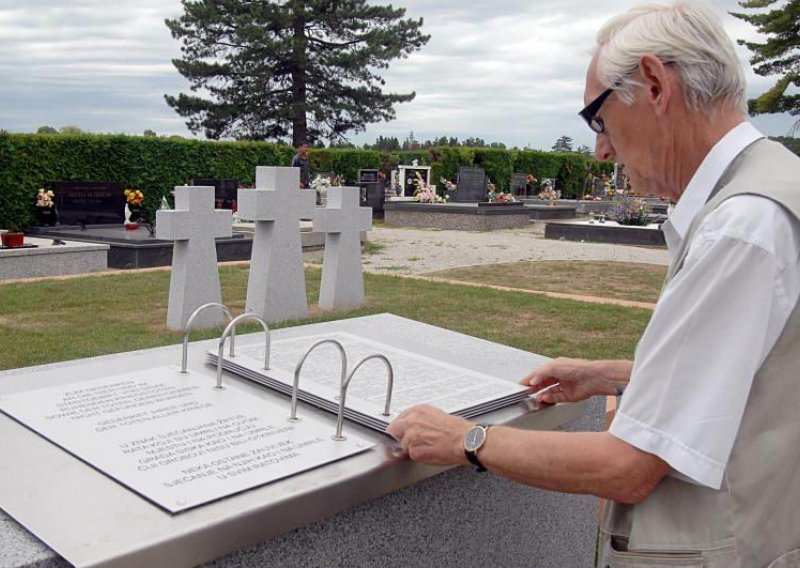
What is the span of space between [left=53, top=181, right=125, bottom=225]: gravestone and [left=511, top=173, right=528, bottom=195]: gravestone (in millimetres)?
17282

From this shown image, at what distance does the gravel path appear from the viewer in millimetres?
12373

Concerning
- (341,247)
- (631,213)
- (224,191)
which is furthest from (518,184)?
(341,247)

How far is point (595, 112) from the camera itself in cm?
145

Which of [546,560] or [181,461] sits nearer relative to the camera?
[181,461]

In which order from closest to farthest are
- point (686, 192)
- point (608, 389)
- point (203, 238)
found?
point (686, 192), point (608, 389), point (203, 238)

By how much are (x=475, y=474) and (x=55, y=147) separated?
48.8 ft

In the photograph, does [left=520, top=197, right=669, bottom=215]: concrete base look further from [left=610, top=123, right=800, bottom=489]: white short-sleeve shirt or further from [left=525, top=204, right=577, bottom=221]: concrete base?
[left=610, top=123, right=800, bottom=489]: white short-sleeve shirt

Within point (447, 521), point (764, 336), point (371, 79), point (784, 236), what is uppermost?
point (371, 79)

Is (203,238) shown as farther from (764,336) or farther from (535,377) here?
(764,336)

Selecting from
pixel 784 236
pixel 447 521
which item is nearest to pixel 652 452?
pixel 784 236

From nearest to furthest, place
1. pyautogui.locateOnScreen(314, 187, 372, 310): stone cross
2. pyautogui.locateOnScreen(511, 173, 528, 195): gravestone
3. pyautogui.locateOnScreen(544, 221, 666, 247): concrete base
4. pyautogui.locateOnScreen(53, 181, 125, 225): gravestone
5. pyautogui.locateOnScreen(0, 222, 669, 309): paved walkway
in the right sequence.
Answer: pyautogui.locateOnScreen(314, 187, 372, 310): stone cross, pyautogui.locateOnScreen(0, 222, 669, 309): paved walkway, pyautogui.locateOnScreen(53, 181, 125, 225): gravestone, pyautogui.locateOnScreen(544, 221, 666, 247): concrete base, pyautogui.locateOnScreen(511, 173, 528, 195): gravestone

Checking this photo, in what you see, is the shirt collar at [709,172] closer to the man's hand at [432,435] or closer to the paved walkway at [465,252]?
the man's hand at [432,435]

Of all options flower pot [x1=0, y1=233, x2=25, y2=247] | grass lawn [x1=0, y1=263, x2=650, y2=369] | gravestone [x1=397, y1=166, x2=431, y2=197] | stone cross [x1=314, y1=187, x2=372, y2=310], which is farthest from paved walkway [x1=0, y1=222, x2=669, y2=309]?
gravestone [x1=397, y1=166, x2=431, y2=197]

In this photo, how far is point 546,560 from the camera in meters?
2.31
